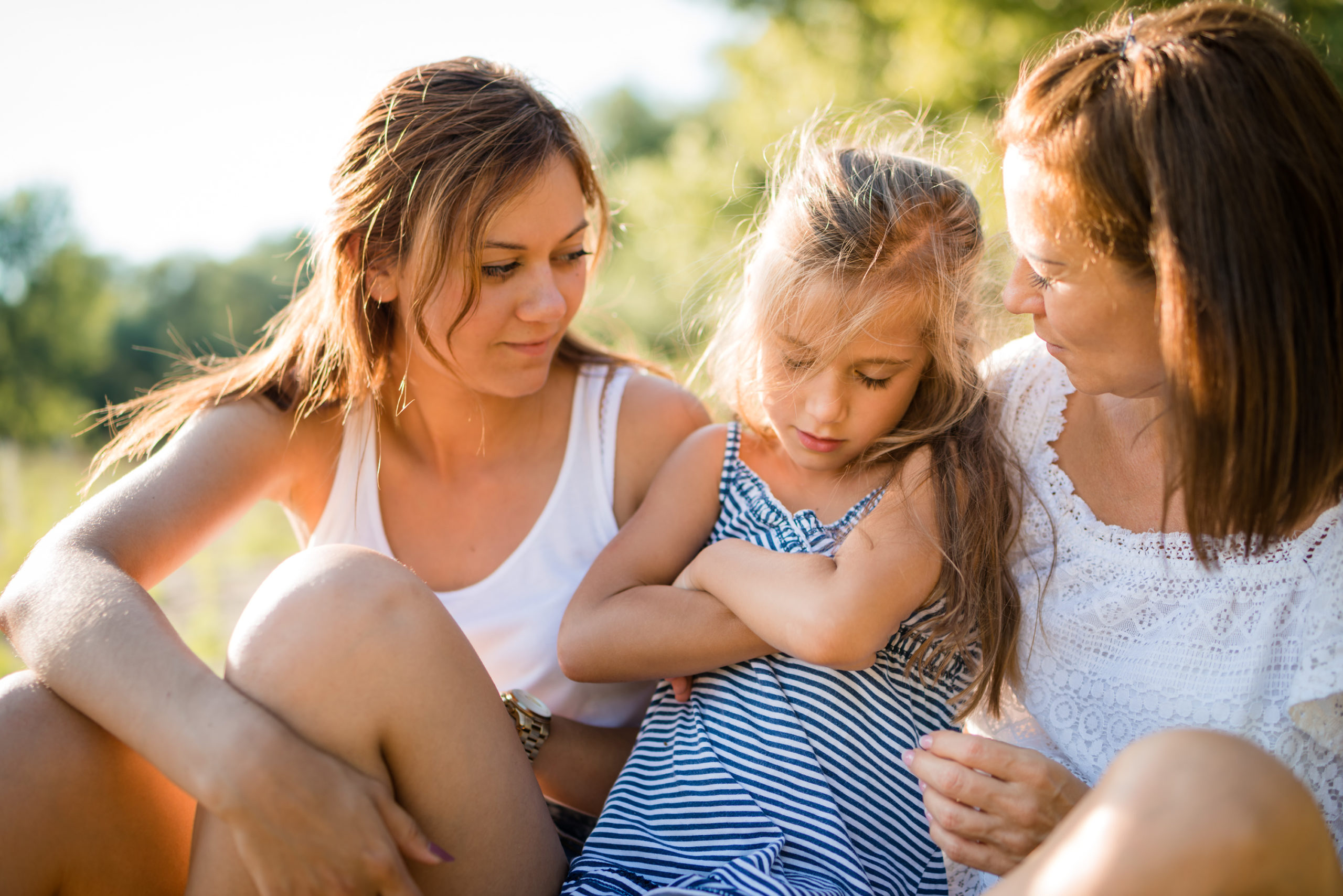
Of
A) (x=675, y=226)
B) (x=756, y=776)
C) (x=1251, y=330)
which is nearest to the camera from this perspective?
(x=1251, y=330)

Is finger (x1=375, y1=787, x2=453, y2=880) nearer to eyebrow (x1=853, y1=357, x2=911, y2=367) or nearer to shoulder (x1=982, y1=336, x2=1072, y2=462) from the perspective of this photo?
eyebrow (x1=853, y1=357, x2=911, y2=367)

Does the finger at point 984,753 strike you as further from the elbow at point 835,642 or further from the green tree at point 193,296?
the green tree at point 193,296

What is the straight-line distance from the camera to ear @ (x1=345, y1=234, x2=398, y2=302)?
2.09 metres

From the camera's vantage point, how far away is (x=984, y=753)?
1528mm

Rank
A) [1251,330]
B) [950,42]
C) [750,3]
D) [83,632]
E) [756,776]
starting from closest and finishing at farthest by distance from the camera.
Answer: [1251,330], [83,632], [756,776], [950,42], [750,3]

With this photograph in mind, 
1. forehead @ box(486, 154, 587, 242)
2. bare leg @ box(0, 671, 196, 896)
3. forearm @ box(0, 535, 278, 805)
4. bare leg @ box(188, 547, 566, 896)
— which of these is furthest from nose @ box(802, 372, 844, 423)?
bare leg @ box(0, 671, 196, 896)

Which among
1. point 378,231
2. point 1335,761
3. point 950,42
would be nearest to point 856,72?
point 950,42

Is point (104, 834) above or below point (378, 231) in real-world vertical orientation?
below

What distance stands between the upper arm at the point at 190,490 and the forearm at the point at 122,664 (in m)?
→ 0.09

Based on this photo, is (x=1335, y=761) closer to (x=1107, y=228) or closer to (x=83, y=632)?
(x=1107, y=228)

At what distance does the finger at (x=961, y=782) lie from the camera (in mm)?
1518

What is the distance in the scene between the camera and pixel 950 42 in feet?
22.8

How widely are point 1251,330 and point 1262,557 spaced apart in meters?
0.49

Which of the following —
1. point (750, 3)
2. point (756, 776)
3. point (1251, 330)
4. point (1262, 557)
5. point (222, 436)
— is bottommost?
point (756, 776)
